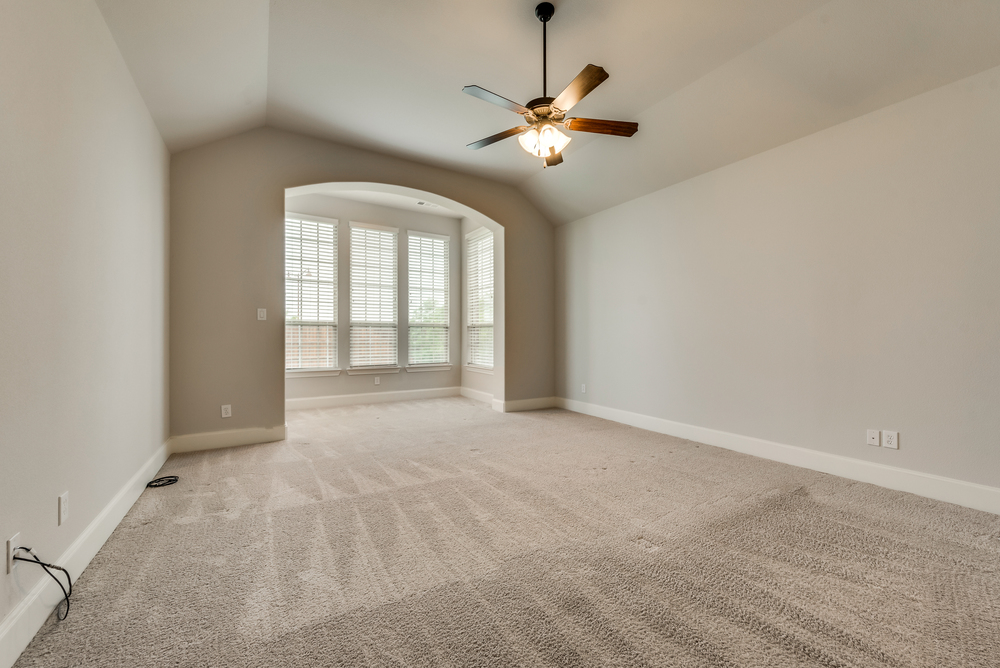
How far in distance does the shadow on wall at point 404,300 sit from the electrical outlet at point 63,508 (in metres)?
3.94

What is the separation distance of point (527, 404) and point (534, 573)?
398 cm

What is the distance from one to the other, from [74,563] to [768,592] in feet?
9.64

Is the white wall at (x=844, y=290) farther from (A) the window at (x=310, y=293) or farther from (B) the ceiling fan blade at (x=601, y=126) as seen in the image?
(A) the window at (x=310, y=293)

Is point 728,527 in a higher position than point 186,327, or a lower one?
lower

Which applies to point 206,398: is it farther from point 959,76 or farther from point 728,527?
point 959,76

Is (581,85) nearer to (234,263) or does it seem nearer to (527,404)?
(234,263)

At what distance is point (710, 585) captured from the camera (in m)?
1.77

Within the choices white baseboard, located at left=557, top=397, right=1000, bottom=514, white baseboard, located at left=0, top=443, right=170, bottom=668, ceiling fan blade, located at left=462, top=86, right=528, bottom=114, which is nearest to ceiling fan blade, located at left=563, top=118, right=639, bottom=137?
ceiling fan blade, located at left=462, top=86, right=528, bottom=114

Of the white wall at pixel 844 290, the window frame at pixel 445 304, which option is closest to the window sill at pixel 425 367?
the window frame at pixel 445 304

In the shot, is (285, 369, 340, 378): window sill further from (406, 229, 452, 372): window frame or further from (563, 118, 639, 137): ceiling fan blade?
(563, 118, 639, 137): ceiling fan blade

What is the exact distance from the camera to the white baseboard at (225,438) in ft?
12.3

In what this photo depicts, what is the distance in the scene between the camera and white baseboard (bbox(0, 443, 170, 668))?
1.34m

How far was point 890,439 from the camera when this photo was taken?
9.53 ft

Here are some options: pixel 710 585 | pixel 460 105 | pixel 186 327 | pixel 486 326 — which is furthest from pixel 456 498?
pixel 486 326
